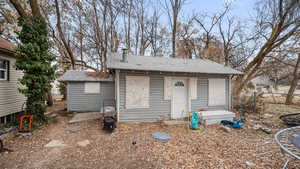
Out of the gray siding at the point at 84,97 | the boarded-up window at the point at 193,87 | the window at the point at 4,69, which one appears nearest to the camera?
the window at the point at 4,69

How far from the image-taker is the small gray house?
563 cm

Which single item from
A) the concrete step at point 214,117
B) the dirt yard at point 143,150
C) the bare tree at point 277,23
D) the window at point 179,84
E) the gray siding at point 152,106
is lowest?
the dirt yard at point 143,150

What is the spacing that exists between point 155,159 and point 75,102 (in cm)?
732

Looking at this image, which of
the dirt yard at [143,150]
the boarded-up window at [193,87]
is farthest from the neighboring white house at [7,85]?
the boarded-up window at [193,87]

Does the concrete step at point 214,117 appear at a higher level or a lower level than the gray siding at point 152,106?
lower

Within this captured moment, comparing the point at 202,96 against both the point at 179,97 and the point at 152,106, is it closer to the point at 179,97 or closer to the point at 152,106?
the point at 179,97

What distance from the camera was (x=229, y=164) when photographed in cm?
289

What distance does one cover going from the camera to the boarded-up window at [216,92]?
6.83 meters

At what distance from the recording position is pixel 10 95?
5832 mm

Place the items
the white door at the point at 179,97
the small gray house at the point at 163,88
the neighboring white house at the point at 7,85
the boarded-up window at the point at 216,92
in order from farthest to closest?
the boarded-up window at the point at 216,92 → the white door at the point at 179,97 → the small gray house at the point at 163,88 → the neighboring white house at the point at 7,85

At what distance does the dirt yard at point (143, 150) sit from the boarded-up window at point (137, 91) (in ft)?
3.69

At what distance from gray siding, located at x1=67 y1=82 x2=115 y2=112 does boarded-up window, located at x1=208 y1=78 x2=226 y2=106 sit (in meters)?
6.38

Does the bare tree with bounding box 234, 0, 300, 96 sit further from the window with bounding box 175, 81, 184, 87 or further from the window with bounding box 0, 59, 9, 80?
the window with bounding box 0, 59, 9, 80

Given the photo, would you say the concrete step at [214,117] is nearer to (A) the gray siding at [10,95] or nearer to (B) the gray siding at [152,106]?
(B) the gray siding at [152,106]
